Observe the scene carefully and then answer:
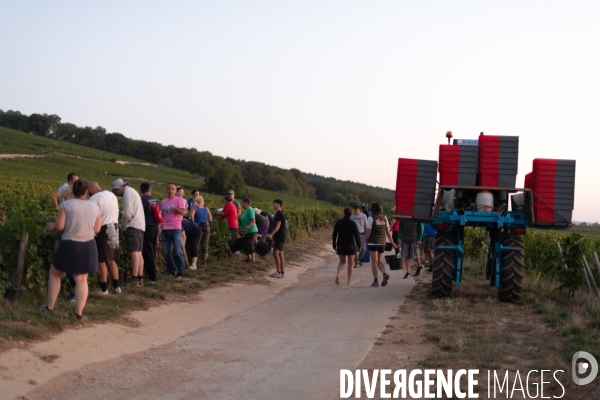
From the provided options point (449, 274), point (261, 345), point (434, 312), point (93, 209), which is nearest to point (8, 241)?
point (93, 209)

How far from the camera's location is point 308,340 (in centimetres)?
920

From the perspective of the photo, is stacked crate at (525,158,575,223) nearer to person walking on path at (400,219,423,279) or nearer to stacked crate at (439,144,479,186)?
stacked crate at (439,144,479,186)

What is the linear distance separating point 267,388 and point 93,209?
3835 millimetres

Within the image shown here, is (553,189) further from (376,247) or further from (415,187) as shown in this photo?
(376,247)

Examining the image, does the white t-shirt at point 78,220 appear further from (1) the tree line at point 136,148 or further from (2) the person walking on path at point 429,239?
(1) the tree line at point 136,148

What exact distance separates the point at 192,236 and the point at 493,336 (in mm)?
8058

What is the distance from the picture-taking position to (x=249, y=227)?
57.0 feet

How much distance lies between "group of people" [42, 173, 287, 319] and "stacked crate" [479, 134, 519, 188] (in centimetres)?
544

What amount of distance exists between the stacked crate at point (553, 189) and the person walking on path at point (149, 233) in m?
7.02

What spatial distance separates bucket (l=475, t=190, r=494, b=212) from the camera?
12.9m

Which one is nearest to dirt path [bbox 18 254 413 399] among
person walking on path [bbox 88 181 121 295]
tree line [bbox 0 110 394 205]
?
person walking on path [bbox 88 181 121 295]

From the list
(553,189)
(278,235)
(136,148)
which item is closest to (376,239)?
(278,235)

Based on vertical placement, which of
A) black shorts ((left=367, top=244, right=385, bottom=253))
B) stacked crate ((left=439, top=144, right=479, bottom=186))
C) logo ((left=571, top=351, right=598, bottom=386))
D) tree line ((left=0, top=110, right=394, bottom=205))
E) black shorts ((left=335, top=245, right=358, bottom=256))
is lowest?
logo ((left=571, top=351, right=598, bottom=386))

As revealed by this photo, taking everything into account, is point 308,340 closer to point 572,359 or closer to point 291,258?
point 572,359
